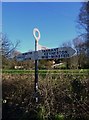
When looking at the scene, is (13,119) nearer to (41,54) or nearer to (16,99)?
(16,99)

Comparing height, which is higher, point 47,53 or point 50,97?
point 47,53

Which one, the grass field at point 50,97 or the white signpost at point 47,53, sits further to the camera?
the white signpost at point 47,53

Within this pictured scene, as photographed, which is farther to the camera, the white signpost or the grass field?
the white signpost

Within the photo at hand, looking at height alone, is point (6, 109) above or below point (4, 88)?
below

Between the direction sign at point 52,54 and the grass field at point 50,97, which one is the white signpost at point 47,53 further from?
the grass field at point 50,97

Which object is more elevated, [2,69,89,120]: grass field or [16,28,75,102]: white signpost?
[16,28,75,102]: white signpost

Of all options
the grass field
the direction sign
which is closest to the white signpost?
the direction sign

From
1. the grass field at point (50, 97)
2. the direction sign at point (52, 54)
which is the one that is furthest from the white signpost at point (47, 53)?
the grass field at point (50, 97)

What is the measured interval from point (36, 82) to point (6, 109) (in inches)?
40.5

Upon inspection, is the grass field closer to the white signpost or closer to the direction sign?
the white signpost

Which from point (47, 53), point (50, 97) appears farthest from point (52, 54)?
point (50, 97)

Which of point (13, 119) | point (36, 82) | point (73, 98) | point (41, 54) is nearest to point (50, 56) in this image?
point (41, 54)

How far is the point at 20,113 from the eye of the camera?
19.6 ft

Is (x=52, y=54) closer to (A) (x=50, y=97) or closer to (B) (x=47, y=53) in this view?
(B) (x=47, y=53)
